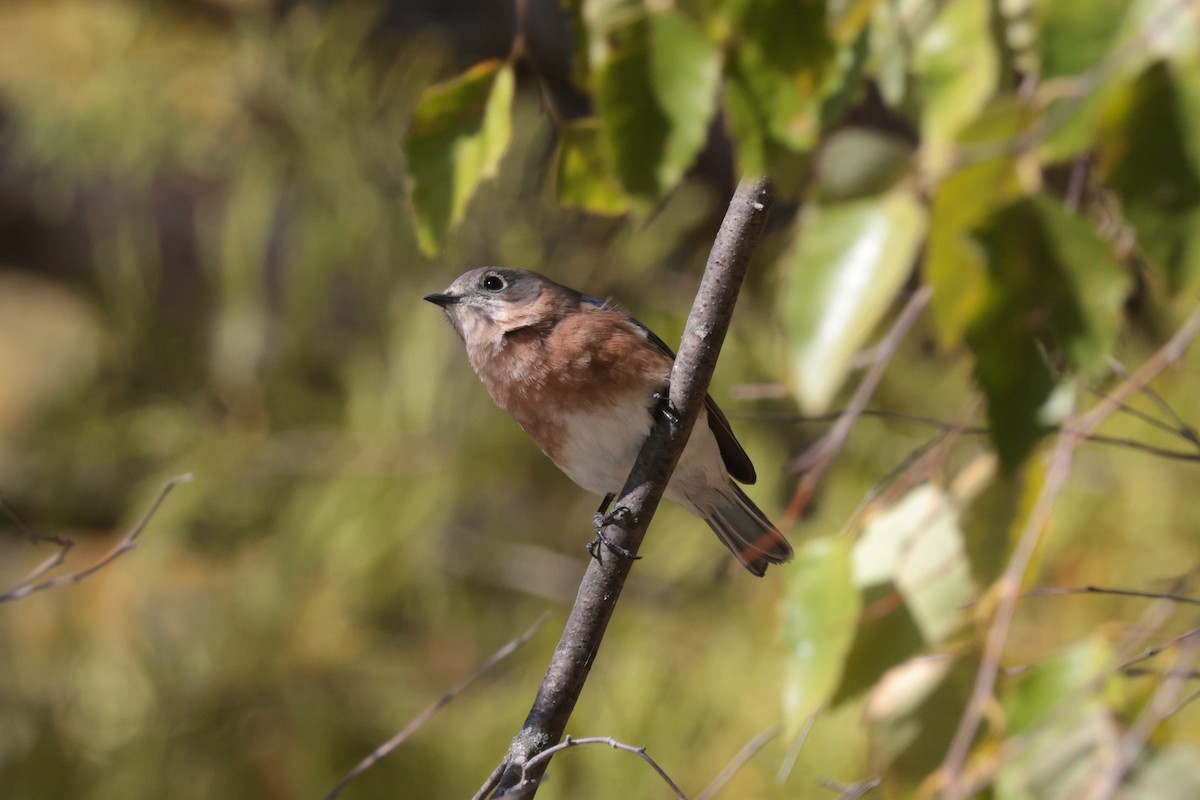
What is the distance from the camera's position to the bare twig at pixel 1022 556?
1.69 meters

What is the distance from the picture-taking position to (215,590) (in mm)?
4684

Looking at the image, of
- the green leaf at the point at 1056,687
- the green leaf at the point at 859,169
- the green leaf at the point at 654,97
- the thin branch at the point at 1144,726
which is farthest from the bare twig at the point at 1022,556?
the green leaf at the point at 654,97

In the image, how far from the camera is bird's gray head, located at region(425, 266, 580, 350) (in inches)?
95.5

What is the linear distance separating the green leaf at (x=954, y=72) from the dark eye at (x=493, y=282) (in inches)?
54.4

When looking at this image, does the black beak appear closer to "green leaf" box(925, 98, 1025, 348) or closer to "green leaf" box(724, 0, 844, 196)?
"green leaf" box(724, 0, 844, 196)

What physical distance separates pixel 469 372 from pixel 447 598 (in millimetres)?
835

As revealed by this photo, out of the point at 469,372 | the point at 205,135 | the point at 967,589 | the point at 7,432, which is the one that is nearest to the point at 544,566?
the point at 469,372

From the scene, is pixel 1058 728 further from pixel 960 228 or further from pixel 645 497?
pixel 960 228

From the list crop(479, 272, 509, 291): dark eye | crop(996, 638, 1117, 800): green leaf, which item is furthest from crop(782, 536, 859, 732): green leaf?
crop(479, 272, 509, 291): dark eye

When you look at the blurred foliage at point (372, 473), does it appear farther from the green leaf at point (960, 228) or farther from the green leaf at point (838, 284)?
the green leaf at point (960, 228)

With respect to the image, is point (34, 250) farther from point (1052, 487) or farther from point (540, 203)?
point (1052, 487)

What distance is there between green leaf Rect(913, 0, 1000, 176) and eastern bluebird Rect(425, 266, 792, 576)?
90 cm

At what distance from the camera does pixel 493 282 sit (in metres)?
2.66

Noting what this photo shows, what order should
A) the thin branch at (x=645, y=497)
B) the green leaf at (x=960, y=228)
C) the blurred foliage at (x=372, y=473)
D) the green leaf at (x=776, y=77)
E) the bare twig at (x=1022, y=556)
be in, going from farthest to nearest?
the blurred foliage at (x=372, y=473) < the bare twig at (x=1022, y=556) < the thin branch at (x=645, y=497) < the green leaf at (x=776, y=77) < the green leaf at (x=960, y=228)
